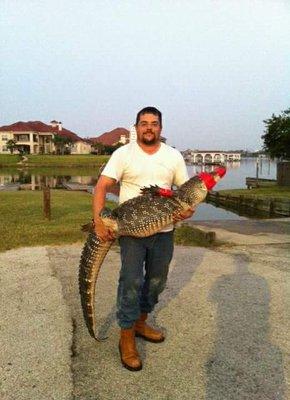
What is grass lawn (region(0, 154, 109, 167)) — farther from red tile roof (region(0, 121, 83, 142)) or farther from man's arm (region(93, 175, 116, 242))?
man's arm (region(93, 175, 116, 242))

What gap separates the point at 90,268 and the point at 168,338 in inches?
45.9

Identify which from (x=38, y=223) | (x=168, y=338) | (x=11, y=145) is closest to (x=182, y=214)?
(x=168, y=338)

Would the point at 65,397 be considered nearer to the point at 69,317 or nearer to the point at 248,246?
the point at 69,317

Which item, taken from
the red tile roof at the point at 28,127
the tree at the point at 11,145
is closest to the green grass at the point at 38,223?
the tree at the point at 11,145

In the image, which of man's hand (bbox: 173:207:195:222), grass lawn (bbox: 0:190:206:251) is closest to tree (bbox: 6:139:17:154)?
grass lawn (bbox: 0:190:206:251)

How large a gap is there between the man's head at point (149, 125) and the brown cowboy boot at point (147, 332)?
174 centimetres

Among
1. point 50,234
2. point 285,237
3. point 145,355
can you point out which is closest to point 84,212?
point 50,234

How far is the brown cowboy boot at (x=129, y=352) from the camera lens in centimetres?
384

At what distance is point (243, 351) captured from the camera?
4238mm

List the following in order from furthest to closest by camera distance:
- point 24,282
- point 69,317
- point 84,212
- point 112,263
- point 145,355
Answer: point 84,212
point 112,263
point 24,282
point 69,317
point 145,355

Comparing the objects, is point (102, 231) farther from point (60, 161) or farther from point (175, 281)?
point (60, 161)

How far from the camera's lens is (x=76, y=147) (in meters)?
128

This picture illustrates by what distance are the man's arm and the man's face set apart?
453 millimetres

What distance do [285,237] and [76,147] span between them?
12019cm
